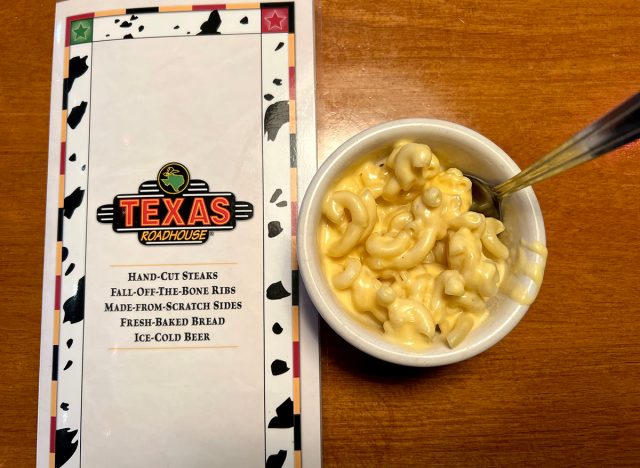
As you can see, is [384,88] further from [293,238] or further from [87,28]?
[87,28]

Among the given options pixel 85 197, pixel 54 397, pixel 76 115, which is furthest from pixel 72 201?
pixel 54 397

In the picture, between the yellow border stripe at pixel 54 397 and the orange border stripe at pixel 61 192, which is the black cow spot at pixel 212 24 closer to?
the orange border stripe at pixel 61 192

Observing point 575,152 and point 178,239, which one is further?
point 178,239

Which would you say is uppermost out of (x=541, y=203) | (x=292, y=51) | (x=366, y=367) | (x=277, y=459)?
(x=292, y=51)

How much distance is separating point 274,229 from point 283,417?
26cm

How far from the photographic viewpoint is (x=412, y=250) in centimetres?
56

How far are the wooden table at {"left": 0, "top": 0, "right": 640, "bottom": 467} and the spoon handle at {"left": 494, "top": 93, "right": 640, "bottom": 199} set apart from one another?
23 cm

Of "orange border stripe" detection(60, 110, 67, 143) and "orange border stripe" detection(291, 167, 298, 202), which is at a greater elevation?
"orange border stripe" detection(60, 110, 67, 143)

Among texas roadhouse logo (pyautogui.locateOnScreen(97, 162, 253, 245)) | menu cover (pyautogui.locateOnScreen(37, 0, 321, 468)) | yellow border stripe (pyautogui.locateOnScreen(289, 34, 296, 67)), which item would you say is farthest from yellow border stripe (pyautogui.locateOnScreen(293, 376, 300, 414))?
yellow border stripe (pyautogui.locateOnScreen(289, 34, 296, 67))

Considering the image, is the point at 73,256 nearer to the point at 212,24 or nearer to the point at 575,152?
the point at 212,24

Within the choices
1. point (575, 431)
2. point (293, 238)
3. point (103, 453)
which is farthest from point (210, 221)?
point (575, 431)

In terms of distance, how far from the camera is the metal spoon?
39 centimetres

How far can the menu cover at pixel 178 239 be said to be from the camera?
0.68 meters

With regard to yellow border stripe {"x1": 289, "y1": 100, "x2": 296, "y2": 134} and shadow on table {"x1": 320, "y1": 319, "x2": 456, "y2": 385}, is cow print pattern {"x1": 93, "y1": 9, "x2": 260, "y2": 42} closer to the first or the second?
yellow border stripe {"x1": 289, "y1": 100, "x2": 296, "y2": 134}
